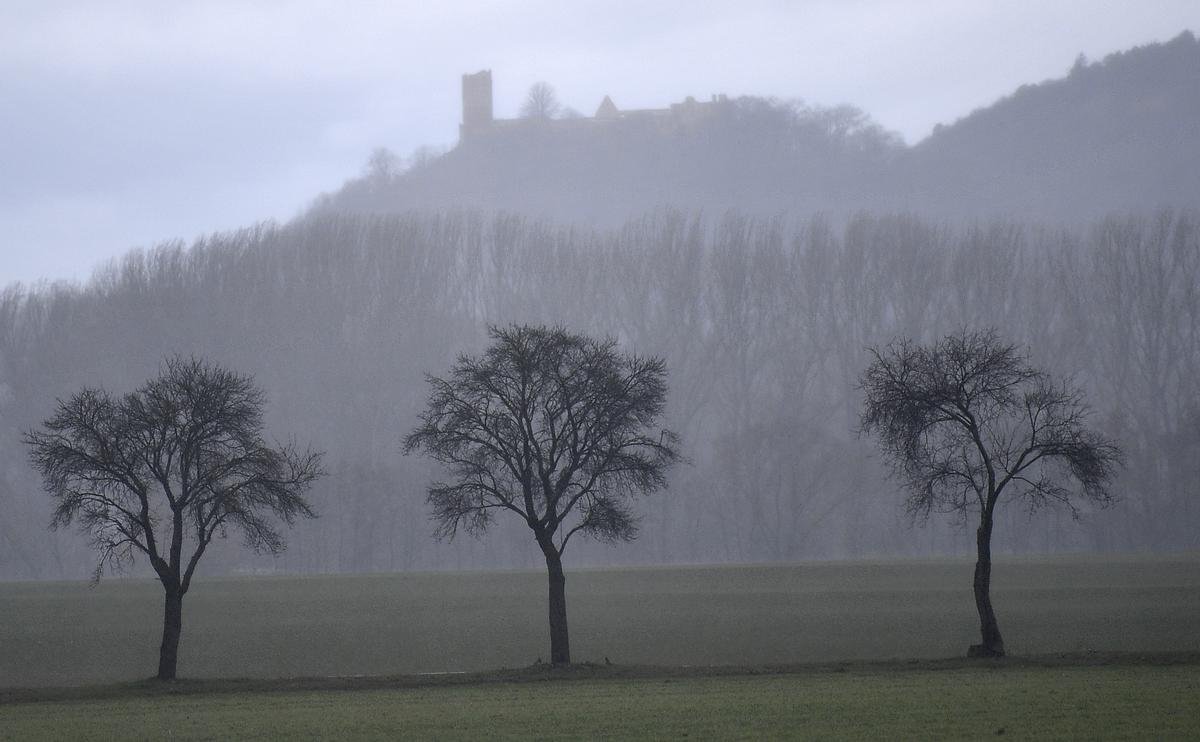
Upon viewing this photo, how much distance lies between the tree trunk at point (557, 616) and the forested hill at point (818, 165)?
146m

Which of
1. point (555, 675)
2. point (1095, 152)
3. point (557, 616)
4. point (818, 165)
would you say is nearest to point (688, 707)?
A: point (555, 675)

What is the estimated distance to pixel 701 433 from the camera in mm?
90375

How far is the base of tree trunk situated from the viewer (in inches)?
1126

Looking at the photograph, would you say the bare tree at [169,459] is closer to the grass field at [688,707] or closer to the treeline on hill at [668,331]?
the grass field at [688,707]

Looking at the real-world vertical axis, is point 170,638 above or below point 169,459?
below

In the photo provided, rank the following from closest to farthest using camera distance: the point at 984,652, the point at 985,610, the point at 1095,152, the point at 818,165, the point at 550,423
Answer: the point at 984,652 < the point at 985,610 < the point at 550,423 < the point at 1095,152 < the point at 818,165

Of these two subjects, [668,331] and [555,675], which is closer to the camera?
[555,675]

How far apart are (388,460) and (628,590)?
40463 millimetres

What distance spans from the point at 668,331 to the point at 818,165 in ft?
361

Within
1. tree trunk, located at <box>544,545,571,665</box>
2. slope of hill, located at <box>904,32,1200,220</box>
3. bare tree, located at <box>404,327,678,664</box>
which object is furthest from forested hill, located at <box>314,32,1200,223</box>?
tree trunk, located at <box>544,545,571,665</box>

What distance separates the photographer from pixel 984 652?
28766 mm

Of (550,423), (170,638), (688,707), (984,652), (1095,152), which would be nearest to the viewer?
(688,707)

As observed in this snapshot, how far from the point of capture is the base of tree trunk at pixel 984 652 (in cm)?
2861

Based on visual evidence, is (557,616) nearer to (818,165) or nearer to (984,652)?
(984,652)
